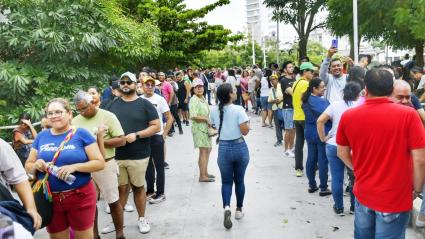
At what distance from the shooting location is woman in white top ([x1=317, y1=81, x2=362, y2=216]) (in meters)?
5.44

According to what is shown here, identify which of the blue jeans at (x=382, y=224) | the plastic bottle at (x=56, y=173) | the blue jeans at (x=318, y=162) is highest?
the plastic bottle at (x=56, y=173)

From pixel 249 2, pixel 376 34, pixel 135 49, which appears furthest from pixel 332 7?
pixel 249 2

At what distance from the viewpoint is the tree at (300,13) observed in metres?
26.3

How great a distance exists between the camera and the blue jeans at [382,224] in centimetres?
333

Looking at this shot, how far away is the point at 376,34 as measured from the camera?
717 inches

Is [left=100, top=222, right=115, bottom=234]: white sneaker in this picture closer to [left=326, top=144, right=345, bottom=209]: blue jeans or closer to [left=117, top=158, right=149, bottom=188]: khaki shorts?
[left=117, top=158, right=149, bottom=188]: khaki shorts

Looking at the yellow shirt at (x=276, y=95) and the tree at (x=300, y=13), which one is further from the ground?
the tree at (x=300, y=13)

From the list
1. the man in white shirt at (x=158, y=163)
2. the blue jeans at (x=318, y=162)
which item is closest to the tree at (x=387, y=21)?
the blue jeans at (x=318, y=162)

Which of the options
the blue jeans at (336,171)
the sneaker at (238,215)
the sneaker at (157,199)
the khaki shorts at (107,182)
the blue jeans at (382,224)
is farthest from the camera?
the sneaker at (157,199)

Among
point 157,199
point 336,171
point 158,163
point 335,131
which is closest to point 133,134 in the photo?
point 158,163

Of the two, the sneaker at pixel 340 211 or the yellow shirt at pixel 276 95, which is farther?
the yellow shirt at pixel 276 95

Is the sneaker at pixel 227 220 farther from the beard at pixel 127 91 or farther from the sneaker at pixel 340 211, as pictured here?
the beard at pixel 127 91

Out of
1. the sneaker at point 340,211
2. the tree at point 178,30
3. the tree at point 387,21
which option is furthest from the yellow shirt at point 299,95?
the tree at point 178,30

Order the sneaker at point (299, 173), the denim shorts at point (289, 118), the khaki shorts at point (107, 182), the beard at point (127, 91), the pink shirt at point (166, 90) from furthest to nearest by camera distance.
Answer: the pink shirt at point (166, 90), the denim shorts at point (289, 118), the sneaker at point (299, 173), the beard at point (127, 91), the khaki shorts at point (107, 182)
